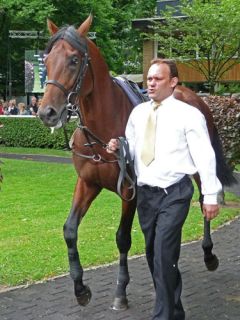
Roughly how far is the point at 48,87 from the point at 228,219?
5794 millimetres

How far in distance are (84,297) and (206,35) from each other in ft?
54.2

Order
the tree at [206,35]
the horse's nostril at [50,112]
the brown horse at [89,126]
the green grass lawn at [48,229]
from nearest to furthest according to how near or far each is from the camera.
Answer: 1. the horse's nostril at [50,112]
2. the brown horse at [89,126]
3. the green grass lawn at [48,229]
4. the tree at [206,35]

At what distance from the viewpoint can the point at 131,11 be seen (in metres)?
37.0

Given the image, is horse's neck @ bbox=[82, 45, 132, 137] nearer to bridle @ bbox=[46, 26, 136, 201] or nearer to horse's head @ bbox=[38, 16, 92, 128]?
bridle @ bbox=[46, 26, 136, 201]

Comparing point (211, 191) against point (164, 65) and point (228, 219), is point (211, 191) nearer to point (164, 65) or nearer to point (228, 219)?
point (164, 65)

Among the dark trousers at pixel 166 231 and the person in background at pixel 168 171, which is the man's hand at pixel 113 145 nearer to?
the person in background at pixel 168 171

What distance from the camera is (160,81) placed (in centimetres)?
449

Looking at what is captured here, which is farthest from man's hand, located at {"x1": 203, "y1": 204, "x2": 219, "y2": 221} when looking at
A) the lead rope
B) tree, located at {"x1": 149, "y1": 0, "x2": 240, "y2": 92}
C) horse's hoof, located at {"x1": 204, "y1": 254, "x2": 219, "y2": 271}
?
tree, located at {"x1": 149, "y1": 0, "x2": 240, "y2": 92}

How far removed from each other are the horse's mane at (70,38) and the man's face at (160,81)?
686mm

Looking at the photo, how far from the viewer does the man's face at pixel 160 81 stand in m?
4.49

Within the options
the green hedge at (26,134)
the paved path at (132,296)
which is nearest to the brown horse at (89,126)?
the paved path at (132,296)

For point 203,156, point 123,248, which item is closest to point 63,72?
point 203,156

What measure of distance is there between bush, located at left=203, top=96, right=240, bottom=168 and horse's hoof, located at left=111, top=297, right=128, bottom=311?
571cm

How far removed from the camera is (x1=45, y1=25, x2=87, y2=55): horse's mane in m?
4.77
